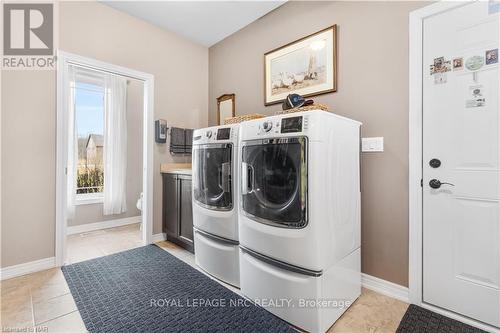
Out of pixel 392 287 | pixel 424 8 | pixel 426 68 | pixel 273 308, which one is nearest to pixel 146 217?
pixel 273 308

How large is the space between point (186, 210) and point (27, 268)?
1.48 meters

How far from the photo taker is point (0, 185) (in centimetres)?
211

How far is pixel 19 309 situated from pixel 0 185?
3.54 feet

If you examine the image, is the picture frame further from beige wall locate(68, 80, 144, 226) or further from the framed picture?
beige wall locate(68, 80, 144, 226)

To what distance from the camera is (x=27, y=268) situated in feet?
7.31

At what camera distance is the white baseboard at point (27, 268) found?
84.0 inches

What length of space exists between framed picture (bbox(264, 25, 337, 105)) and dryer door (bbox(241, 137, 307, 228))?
3.37 feet

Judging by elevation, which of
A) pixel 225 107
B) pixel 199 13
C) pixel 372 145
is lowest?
pixel 372 145

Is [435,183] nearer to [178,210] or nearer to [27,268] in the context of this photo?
[178,210]

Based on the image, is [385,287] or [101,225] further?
[101,225]

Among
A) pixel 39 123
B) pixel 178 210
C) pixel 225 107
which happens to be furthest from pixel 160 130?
pixel 39 123

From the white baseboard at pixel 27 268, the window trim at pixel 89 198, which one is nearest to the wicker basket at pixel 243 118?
the white baseboard at pixel 27 268

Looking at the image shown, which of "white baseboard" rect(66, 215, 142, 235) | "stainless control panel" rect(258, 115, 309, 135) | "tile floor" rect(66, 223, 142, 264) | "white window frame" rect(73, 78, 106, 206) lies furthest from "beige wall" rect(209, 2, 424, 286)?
"white baseboard" rect(66, 215, 142, 235)

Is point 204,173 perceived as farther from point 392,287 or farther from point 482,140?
point 482,140
